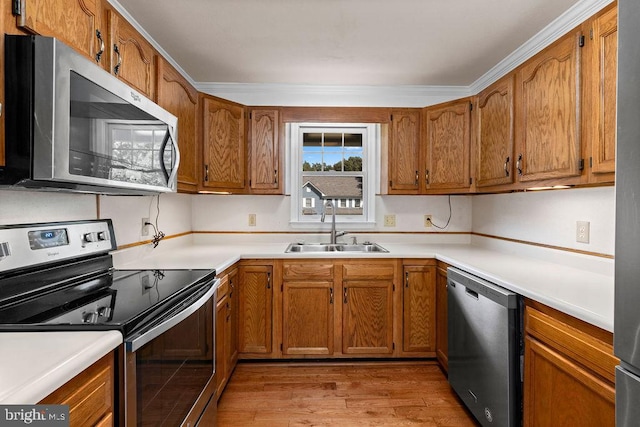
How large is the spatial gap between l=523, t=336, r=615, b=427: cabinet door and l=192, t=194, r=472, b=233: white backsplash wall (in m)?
1.75

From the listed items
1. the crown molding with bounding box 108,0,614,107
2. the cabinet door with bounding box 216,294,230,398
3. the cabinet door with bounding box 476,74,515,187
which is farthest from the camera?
the crown molding with bounding box 108,0,614,107

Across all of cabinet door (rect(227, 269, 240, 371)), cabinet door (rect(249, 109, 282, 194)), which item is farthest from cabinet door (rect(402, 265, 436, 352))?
cabinet door (rect(249, 109, 282, 194))

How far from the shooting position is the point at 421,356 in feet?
8.54

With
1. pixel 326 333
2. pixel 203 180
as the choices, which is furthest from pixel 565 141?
pixel 203 180

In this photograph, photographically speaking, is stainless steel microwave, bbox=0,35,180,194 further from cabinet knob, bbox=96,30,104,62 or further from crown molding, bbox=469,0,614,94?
crown molding, bbox=469,0,614,94

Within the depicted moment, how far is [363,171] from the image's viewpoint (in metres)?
3.24

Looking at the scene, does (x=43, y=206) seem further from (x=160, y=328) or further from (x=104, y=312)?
(x=160, y=328)

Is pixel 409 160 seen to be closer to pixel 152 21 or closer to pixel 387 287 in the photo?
pixel 387 287

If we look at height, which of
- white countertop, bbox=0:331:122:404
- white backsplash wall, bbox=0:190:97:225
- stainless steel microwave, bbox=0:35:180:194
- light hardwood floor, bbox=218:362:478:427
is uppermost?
stainless steel microwave, bbox=0:35:180:194

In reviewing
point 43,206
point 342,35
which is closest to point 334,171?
point 342,35

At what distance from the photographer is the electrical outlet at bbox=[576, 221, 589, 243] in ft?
6.27

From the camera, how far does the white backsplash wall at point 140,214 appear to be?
6.59ft

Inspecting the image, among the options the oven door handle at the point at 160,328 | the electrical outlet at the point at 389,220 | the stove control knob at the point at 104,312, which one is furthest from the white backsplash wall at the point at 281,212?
the stove control knob at the point at 104,312

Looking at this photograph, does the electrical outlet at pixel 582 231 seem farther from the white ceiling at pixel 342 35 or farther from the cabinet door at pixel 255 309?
the cabinet door at pixel 255 309
